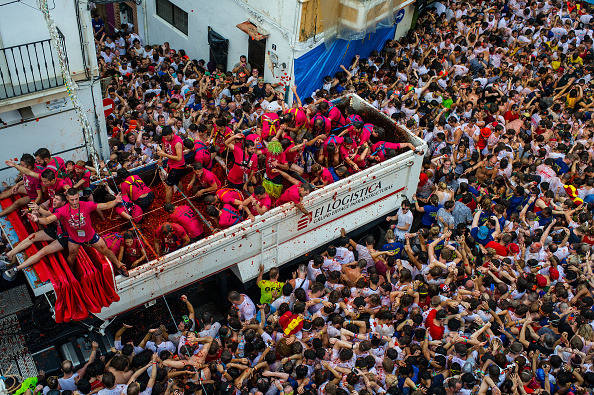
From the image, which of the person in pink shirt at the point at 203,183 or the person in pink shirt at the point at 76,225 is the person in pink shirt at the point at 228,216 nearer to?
the person in pink shirt at the point at 203,183

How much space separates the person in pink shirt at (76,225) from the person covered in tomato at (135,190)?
1.16m

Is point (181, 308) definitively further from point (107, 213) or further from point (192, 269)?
point (107, 213)

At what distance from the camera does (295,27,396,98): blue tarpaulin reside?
14.2 metres

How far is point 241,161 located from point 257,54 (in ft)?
19.3

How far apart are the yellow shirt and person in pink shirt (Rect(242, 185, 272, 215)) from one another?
1117 millimetres

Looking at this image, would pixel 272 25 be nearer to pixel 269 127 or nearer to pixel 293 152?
pixel 269 127

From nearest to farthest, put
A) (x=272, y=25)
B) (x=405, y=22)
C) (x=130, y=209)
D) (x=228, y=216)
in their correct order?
(x=228, y=216) < (x=130, y=209) < (x=272, y=25) < (x=405, y=22)

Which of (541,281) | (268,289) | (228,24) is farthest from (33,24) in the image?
(541,281)

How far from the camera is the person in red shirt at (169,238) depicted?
8.60m

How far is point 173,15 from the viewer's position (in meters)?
16.4

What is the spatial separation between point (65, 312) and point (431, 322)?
5116mm

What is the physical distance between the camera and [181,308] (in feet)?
30.7

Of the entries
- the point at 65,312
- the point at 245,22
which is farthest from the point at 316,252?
the point at 245,22

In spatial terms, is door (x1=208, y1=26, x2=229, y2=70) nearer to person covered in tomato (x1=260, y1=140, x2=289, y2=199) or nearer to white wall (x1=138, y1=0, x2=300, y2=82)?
white wall (x1=138, y1=0, x2=300, y2=82)
